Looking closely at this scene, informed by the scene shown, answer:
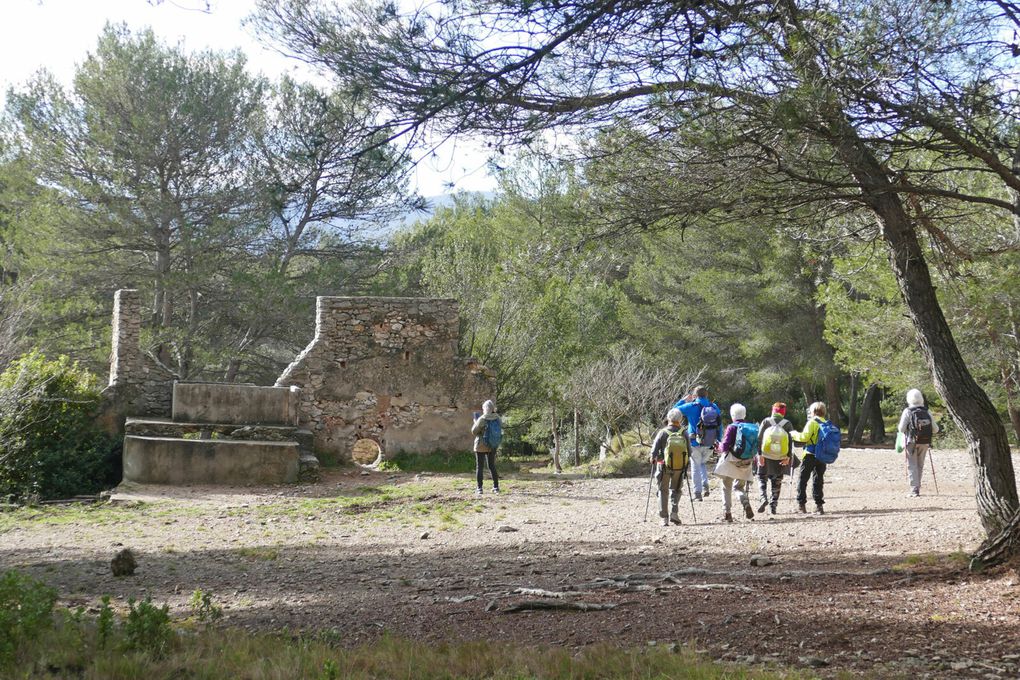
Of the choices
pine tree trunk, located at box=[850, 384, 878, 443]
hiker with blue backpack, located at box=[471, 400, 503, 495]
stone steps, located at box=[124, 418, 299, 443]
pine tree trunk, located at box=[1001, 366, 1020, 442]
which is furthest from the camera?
pine tree trunk, located at box=[850, 384, 878, 443]

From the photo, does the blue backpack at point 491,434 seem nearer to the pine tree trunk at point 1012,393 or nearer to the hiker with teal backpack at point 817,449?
the hiker with teal backpack at point 817,449

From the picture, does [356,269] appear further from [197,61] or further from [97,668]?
[97,668]

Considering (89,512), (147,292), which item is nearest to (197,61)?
(147,292)

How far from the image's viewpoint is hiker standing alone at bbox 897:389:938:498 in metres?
12.3

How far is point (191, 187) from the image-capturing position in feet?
77.6

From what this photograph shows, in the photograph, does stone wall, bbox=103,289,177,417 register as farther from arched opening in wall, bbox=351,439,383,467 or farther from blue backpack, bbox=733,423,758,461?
blue backpack, bbox=733,423,758,461

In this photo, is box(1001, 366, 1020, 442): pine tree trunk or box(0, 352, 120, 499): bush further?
box(1001, 366, 1020, 442): pine tree trunk

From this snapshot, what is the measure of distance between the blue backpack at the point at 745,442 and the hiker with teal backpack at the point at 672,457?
1.89ft

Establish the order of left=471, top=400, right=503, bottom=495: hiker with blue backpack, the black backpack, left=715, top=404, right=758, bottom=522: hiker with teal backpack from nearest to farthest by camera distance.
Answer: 1. left=715, top=404, right=758, bottom=522: hiker with teal backpack
2. the black backpack
3. left=471, top=400, right=503, bottom=495: hiker with blue backpack

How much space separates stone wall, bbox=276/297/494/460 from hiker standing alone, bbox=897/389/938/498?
309 inches


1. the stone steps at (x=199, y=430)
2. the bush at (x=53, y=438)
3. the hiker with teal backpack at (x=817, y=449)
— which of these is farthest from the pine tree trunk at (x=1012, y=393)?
the bush at (x=53, y=438)

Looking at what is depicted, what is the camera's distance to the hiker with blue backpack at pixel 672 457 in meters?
10.6

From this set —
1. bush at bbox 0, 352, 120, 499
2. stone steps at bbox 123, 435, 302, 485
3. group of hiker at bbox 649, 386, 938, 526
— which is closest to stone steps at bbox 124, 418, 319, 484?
stone steps at bbox 123, 435, 302, 485

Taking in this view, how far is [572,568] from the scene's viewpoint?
27.7 ft
